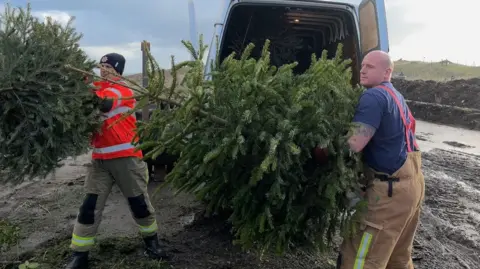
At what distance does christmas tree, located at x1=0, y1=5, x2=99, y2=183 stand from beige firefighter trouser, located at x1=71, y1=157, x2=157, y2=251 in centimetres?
46

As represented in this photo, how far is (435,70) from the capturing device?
103 feet

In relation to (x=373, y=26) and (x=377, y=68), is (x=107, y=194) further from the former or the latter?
(x=373, y=26)

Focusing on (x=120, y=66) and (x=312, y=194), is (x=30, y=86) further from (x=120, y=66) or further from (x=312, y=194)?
(x=312, y=194)

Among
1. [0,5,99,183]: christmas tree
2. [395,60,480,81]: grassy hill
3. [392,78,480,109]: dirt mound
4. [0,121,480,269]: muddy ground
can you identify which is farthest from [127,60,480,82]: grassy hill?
[0,5,99,183]: christmas tree

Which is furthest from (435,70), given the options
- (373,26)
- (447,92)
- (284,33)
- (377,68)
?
(377,68)

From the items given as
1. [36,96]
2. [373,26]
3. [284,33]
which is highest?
[284,33]

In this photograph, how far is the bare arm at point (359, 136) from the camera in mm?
2891

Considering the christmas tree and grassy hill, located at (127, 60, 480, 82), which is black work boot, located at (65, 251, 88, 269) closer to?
the christmas tree

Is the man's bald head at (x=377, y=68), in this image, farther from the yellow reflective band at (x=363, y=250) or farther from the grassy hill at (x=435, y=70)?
the grassy hill at (x=435, y=70)

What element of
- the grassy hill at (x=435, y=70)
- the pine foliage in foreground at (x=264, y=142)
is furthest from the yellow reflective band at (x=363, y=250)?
the grassy hill at (x=435, y=70)

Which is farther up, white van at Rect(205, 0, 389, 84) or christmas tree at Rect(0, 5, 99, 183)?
white van at Rect(205, 0, 389, 84)

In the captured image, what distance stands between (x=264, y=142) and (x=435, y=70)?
32.0 meters

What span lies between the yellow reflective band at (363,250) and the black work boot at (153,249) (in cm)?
175

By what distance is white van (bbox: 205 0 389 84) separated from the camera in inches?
213
